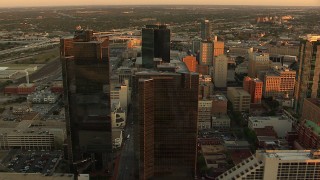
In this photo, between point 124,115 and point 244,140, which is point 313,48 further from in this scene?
point 124,115

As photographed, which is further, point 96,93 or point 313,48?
point 313,48

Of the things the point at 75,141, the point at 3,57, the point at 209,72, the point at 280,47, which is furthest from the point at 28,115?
the point at 280,47

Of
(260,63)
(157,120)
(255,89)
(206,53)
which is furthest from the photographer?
(206,53)

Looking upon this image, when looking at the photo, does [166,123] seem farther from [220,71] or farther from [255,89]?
[220,71]

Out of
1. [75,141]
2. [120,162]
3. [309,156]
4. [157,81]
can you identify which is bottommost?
[120,162]

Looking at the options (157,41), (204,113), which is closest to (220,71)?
(157,41)

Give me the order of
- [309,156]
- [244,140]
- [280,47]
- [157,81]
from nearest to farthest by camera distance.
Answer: [309,156] → [157,81] → [244,140] → [280,47]
